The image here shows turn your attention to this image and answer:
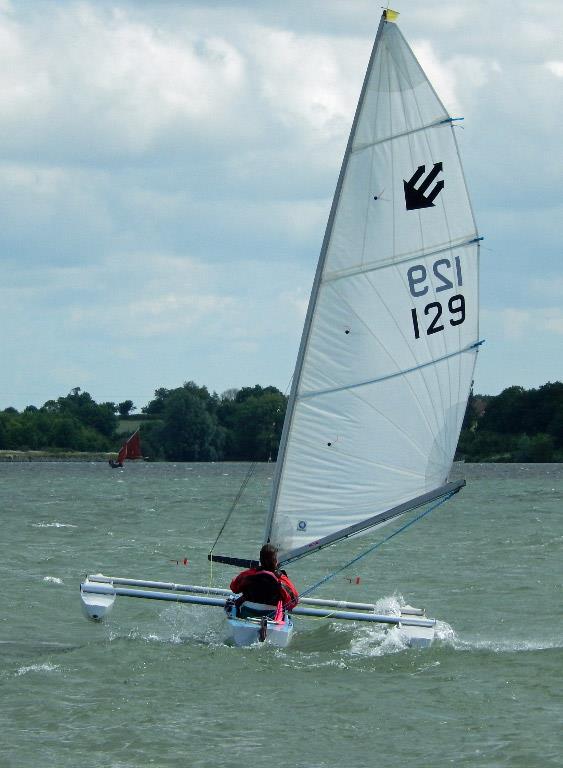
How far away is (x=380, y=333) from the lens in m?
17.6

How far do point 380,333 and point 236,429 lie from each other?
136243 mm

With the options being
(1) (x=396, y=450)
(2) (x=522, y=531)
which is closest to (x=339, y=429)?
(1) (x=396, y=450)

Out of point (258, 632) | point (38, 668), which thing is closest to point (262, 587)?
point (258, 632)

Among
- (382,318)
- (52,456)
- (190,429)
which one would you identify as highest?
(190,429)

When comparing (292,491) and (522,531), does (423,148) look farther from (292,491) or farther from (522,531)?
(522,531)

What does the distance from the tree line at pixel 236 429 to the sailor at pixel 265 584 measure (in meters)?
102

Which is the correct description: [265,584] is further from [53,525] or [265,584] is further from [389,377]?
[53,525]

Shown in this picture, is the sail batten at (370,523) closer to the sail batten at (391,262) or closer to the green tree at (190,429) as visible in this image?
the sail batten at (391,262)

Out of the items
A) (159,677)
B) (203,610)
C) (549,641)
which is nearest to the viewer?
(159,677)

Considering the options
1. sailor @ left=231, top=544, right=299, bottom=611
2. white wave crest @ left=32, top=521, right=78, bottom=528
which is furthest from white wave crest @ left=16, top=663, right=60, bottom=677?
white wave crest @ left=32, top=521, right=78, bottom=528

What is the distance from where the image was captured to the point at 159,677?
1620 centimetres

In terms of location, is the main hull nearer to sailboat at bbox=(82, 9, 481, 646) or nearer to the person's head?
sailboat at bbox=(82, 9, 481, 646)

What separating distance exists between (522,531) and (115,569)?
52.0 feet

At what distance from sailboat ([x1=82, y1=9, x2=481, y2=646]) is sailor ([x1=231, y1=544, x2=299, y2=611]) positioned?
0.20 meters
